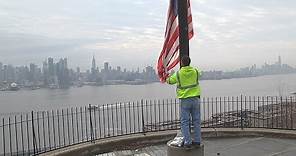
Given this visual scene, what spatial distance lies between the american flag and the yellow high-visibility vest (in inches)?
33.3

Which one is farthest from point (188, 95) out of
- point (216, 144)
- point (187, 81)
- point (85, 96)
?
point (85, 96)

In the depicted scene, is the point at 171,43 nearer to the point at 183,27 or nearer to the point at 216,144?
the point at 183,27

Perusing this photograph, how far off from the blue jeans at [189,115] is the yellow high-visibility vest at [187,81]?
0.12 m

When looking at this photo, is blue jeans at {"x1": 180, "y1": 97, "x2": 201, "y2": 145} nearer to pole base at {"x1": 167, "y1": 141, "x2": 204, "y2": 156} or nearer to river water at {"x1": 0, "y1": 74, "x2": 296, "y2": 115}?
pole base at {"x1": 167, "y1": 141, "x2": 204, "y2": 156}

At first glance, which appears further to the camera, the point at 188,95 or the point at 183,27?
the point at 183,27

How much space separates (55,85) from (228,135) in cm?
12276

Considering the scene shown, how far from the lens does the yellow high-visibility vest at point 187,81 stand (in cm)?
608

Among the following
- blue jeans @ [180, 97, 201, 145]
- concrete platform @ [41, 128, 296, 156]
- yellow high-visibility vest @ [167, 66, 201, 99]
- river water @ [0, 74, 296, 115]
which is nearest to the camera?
yellow high-visibility vest @ [167, 66, 201, 99]

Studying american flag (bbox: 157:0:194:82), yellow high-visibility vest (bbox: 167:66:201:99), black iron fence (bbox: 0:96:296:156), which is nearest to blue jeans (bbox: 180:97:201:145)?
yellow high-visibility vest (bbox: 167:66:201:99)

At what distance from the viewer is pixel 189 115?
250 inches

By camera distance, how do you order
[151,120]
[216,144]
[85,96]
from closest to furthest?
[216,144]
[151,120]
[85,96]

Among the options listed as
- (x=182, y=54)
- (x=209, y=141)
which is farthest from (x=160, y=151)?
(x=182, y=54)

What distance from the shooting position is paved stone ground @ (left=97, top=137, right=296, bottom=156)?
7.49 metres

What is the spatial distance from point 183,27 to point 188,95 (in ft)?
4.54
